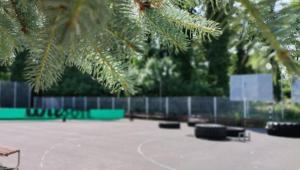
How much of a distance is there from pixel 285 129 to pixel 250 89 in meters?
8.34

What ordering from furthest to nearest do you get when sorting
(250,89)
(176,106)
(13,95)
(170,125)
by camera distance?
1. (13,95)
2. (176,106)
3. (250,89)
4. (170,125)

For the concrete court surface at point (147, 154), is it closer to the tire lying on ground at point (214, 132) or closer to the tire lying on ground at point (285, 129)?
the tire lying on ground at point (214, 132)

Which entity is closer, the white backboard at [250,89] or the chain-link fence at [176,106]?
the white backboard at [250,89]

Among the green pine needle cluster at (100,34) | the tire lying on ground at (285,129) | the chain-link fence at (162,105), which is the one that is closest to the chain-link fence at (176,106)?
the chain-link fence at (162,105)

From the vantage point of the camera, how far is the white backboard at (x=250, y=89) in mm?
29406

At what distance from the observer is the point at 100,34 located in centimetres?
158

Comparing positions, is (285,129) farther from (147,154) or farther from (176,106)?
(176,106)

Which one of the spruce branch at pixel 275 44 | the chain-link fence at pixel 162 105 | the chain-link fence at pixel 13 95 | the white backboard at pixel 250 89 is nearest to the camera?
the spruce branch at pixel 275 44

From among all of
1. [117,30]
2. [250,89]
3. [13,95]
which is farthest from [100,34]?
[13,95]

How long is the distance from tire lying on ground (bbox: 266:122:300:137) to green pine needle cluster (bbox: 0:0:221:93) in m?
21.9

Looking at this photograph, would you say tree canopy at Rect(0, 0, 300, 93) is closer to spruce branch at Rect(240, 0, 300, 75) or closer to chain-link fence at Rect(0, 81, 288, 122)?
spruce branch at Rect(240, 0, 300, 75)

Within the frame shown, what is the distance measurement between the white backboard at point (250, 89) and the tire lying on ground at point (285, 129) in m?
6.04

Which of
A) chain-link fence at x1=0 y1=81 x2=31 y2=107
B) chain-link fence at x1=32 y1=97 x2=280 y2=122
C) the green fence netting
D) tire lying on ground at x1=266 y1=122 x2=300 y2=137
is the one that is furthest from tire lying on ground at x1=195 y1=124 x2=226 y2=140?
chain-link fence at x1=0 y1=81 x2=31 y2=107

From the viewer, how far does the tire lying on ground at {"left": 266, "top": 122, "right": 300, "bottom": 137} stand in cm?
2235
